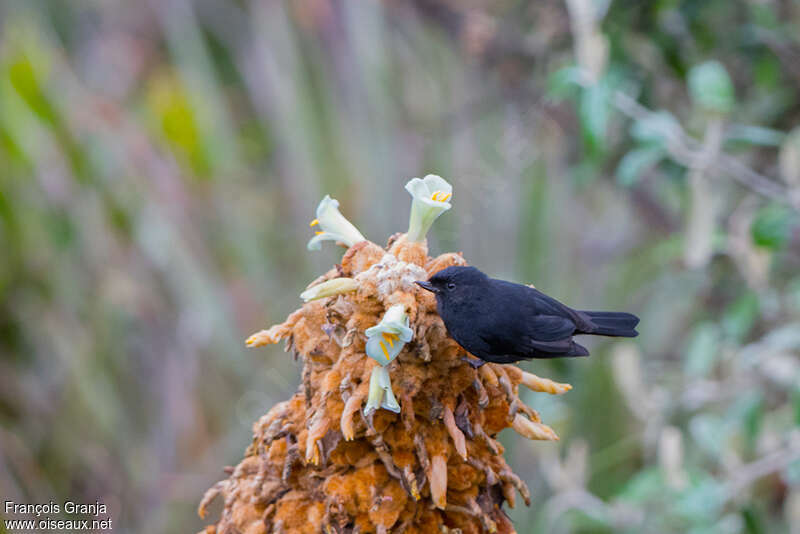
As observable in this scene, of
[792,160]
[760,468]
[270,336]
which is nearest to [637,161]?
[792,160]

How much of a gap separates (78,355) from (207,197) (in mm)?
1110

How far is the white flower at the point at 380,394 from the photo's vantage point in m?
1.02

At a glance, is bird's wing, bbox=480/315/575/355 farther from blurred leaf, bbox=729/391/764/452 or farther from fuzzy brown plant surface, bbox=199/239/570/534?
blurred leaf, bbox=729/391/764/452

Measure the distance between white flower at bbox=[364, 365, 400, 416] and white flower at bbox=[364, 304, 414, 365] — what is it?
2 cm

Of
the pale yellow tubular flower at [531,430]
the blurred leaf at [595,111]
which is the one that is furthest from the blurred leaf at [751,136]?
the pale yellow tubular flower at [531,430]

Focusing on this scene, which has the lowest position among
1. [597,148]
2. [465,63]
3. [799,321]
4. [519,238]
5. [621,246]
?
[799,321]

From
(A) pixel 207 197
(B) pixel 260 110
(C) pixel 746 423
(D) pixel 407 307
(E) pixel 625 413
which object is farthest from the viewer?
(B) pixel 260 110

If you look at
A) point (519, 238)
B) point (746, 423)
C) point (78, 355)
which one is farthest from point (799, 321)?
point (78, 355)

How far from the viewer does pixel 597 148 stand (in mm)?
2344

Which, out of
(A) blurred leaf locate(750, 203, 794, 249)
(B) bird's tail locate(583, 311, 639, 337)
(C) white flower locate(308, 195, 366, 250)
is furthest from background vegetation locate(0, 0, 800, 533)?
(C) white flower locate(308, 195, 366, 250)

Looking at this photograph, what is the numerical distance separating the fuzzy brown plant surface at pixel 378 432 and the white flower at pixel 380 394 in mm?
25

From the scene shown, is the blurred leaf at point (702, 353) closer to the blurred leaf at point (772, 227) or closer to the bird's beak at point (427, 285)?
the blurred leaf at point (772, 227)

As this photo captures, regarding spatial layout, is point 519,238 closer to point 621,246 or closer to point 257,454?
point 621,246

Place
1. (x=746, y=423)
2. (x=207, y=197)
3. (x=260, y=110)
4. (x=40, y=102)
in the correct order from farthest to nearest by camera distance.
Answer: (x=260, y=110), (x=207, y=197), (x=40, y=102), (x=746, y=423)
